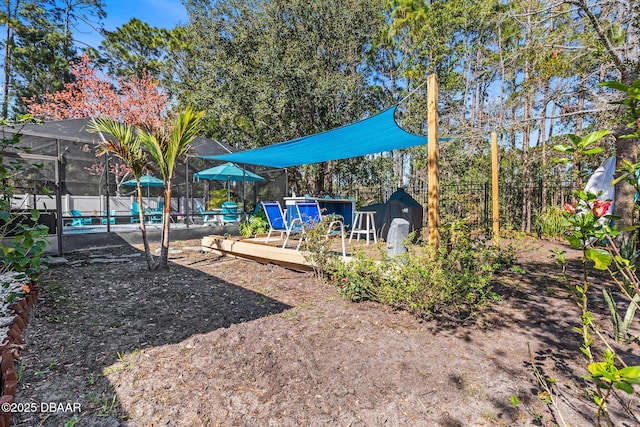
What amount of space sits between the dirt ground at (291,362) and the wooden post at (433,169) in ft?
2.87

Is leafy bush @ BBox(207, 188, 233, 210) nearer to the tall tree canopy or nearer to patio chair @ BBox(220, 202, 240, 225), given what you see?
patio chair @ BBox(220, 202, 240, 225)

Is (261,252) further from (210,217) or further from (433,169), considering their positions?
(210,217)

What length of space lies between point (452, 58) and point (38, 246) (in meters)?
12.6

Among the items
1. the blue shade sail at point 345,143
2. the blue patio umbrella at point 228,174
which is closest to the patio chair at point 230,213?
the blue patio umbrella at point 228,174

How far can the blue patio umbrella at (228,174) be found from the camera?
Result: 8.57m

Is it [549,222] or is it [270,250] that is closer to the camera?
[270,250]

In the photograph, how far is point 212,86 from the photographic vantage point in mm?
9656

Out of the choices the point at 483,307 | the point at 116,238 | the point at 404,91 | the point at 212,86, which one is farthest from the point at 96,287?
the point at 404,91

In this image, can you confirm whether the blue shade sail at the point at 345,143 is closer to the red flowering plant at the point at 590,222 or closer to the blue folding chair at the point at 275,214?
the blue folding chair at the point at 275,214

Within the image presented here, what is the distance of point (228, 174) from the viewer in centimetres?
857

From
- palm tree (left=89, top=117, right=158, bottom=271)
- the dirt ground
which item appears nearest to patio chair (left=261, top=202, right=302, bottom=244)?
palm tree (left=89, top=117, right=158, bottom=271)

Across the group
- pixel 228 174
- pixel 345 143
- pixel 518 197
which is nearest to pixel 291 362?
pixel 345 143

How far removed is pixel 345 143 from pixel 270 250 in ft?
8.35

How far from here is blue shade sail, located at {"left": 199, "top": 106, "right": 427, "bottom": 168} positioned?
4.75m
